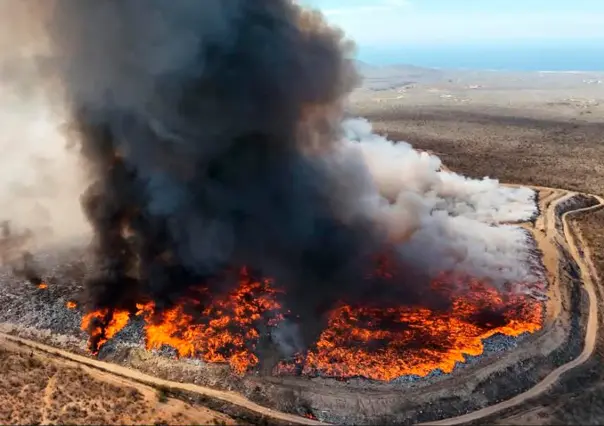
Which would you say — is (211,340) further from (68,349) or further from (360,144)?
(360,144)

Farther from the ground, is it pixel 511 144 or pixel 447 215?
pixel 511 144

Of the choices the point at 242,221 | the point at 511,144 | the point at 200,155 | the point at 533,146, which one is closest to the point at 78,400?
the point at 242,221

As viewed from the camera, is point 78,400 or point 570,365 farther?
point 570,365

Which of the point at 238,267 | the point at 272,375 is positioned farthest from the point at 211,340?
the point at 238,267

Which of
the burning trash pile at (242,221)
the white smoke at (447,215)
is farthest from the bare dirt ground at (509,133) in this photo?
the burning trash pile at (242,221)

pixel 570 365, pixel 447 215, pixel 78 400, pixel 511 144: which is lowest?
pixel 570 365

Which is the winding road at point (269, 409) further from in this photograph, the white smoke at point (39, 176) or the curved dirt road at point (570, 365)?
the white smoke at point (39, 176)

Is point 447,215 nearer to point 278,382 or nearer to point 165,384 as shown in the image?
point 278,382
